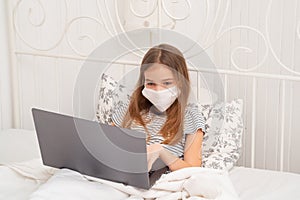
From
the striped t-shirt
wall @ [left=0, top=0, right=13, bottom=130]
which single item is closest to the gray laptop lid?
the striped t-shirt

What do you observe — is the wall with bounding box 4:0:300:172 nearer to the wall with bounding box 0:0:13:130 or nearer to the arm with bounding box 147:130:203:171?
the wall with bounding box 0:0:13:130

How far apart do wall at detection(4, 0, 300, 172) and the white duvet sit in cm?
48

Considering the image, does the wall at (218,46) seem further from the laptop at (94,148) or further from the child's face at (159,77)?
the laptop at (94,148)

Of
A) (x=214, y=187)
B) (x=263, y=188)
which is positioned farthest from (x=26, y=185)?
(x=263, y=188)

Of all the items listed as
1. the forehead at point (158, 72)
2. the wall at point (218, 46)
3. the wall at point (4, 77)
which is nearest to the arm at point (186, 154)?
the forehead at point (158, 72)

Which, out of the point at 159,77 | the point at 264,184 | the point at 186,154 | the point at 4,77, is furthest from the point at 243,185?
the point at 4,77

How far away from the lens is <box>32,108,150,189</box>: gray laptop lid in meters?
1.51

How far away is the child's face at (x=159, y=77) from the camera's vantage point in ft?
5.75

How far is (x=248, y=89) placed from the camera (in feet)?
6.89

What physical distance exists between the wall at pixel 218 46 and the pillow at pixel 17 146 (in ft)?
0.67

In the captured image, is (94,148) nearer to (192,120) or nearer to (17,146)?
(192,120)

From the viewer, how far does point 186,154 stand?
5.82 feet

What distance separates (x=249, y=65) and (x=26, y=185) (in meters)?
0.90

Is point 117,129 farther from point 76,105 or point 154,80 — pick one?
point 76,105
